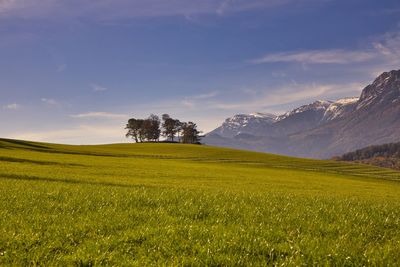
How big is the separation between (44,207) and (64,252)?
536 cm

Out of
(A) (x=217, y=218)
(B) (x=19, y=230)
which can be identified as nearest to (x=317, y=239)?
(A) (x=217, y=218)

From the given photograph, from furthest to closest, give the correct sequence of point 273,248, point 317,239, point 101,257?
point 317,239
point 273,248
point 101,257

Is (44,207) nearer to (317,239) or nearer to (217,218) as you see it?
(217,218)

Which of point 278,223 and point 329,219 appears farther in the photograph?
point 329,219

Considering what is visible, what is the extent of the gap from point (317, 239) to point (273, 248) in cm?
168

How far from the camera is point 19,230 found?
33.4ft

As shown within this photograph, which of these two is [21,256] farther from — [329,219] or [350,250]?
[329,219]

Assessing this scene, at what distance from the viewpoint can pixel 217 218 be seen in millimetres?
12664

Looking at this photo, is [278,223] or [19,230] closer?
[19,230]

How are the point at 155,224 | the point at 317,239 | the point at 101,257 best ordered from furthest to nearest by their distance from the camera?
the point at 155,224 → the point at 317,239 → the point at 101,257

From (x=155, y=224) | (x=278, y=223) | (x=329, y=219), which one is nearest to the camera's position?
(x=155, y=224)

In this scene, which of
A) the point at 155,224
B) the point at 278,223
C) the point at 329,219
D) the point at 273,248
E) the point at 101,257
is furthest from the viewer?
the point at 329,219

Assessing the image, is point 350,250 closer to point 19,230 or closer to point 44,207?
point 19,230

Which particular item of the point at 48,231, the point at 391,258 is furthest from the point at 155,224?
the point at 391,258
